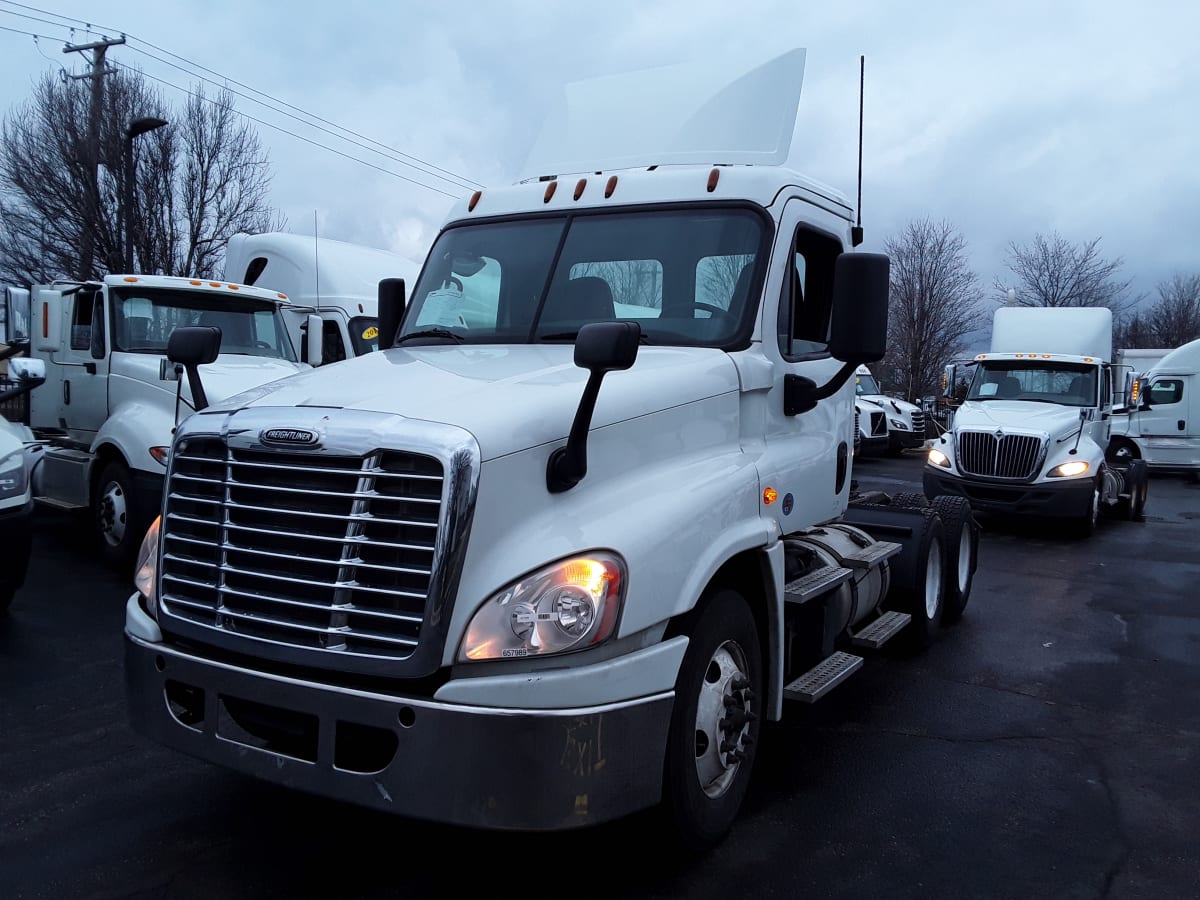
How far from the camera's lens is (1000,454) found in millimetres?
12703

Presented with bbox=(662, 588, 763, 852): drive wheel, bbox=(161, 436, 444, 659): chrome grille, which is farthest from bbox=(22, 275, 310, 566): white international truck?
bbox=(662, 588, 763, 852): drive wheel

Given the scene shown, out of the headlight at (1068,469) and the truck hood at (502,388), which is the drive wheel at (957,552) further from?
the headlight at (1068,469)

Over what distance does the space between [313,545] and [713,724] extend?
1.61 meters

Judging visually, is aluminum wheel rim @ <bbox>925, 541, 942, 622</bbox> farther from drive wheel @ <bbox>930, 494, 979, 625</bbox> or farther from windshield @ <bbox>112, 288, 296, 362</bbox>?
windshield @ <bbox>112, 288, 296, 362</bbox>

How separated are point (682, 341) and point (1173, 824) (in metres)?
2.95

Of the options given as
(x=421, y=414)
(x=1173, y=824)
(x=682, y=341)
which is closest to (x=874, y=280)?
(x=682, y=341)

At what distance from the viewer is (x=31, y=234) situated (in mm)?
25359

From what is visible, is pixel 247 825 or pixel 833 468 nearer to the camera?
pixel 247 825

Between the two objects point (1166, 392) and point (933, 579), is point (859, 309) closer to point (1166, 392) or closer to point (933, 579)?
point (933, 579)

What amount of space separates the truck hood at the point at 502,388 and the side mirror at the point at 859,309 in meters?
0.50

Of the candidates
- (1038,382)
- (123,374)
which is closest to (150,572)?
(123,374)

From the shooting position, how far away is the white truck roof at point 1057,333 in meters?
14.9

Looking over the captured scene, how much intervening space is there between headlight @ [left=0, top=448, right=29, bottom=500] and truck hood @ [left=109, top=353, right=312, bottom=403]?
202 cm

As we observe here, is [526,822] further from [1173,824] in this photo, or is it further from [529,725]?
[1173,824]
